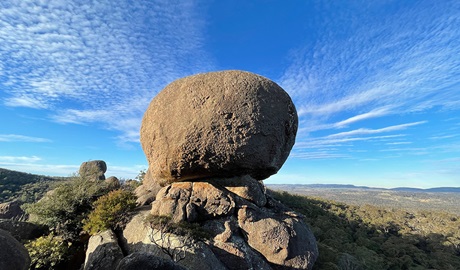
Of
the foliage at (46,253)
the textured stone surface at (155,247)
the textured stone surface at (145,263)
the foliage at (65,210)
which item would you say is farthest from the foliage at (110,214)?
the textured stone surface at (145,263)

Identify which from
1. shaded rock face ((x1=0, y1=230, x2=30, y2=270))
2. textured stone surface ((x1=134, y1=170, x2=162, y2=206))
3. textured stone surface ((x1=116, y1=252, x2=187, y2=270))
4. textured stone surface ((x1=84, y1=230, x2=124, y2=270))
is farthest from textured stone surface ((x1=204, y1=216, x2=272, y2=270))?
shaded rock face ((x1=0, y1=230, x2=30, y2=270))

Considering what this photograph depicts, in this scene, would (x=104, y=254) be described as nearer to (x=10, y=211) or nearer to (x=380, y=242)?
(x=10, y=211)

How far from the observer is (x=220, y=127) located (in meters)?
11.5

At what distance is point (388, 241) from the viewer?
40531 millimetres

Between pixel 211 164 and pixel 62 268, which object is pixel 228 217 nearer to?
pixel 211 164

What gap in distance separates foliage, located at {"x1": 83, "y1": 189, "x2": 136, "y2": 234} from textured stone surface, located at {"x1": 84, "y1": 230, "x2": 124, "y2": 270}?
104 centimetres

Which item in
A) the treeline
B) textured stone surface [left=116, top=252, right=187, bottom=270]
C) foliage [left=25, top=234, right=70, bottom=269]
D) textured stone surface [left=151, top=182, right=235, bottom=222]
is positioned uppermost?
textured stone surface [left=151, top=182, right=235, bottom=222]

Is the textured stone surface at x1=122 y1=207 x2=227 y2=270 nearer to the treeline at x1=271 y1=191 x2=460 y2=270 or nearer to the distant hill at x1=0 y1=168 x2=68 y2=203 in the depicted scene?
the treeline at x1=271 y1=191 x2=460 y2=270

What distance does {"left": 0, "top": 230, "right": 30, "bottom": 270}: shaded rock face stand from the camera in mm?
6730

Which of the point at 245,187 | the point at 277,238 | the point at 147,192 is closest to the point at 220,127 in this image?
the point at 245,187

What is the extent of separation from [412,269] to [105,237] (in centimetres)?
3724

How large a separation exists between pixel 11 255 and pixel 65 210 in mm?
7607

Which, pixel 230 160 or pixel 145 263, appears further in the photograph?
pixel 230 160

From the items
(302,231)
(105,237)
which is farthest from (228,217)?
(105,237)
